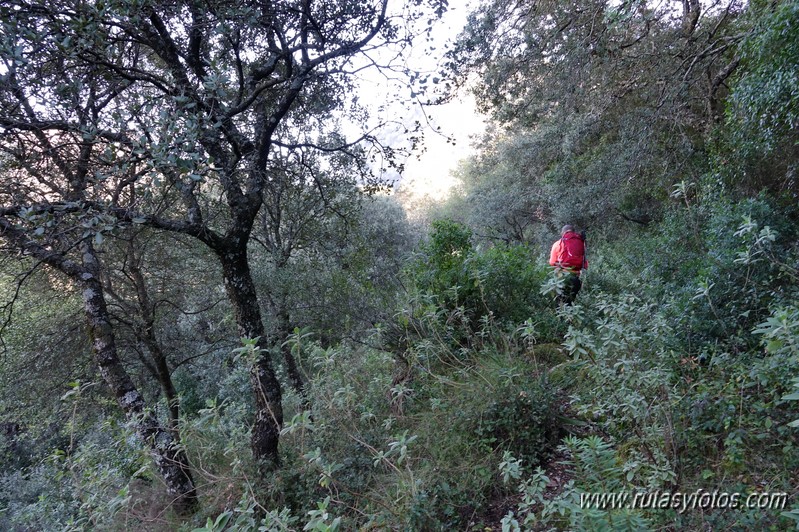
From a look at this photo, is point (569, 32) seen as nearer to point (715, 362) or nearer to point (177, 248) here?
point (715, 362)

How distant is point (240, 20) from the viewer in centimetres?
480

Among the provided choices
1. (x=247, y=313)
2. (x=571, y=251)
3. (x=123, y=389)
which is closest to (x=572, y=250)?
(x=571, y=251)

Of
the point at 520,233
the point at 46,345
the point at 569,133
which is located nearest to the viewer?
the point at 46,345

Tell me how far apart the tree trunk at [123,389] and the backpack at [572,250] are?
5.58m

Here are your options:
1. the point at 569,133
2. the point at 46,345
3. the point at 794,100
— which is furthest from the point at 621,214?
the point at 46,345

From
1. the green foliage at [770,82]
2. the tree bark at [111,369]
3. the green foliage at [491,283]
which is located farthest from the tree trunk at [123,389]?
the green foliage at [770,82]

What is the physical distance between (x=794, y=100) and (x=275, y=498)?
651cm

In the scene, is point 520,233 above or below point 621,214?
above

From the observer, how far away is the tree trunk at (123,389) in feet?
16.7

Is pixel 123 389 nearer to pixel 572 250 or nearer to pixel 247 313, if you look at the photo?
pixel 247 313

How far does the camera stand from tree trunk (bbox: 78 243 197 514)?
5094 millimetres

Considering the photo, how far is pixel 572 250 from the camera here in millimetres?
7094

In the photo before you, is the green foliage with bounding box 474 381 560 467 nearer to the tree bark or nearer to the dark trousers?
the dark trousers

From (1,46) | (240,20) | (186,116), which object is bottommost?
(186,116)
